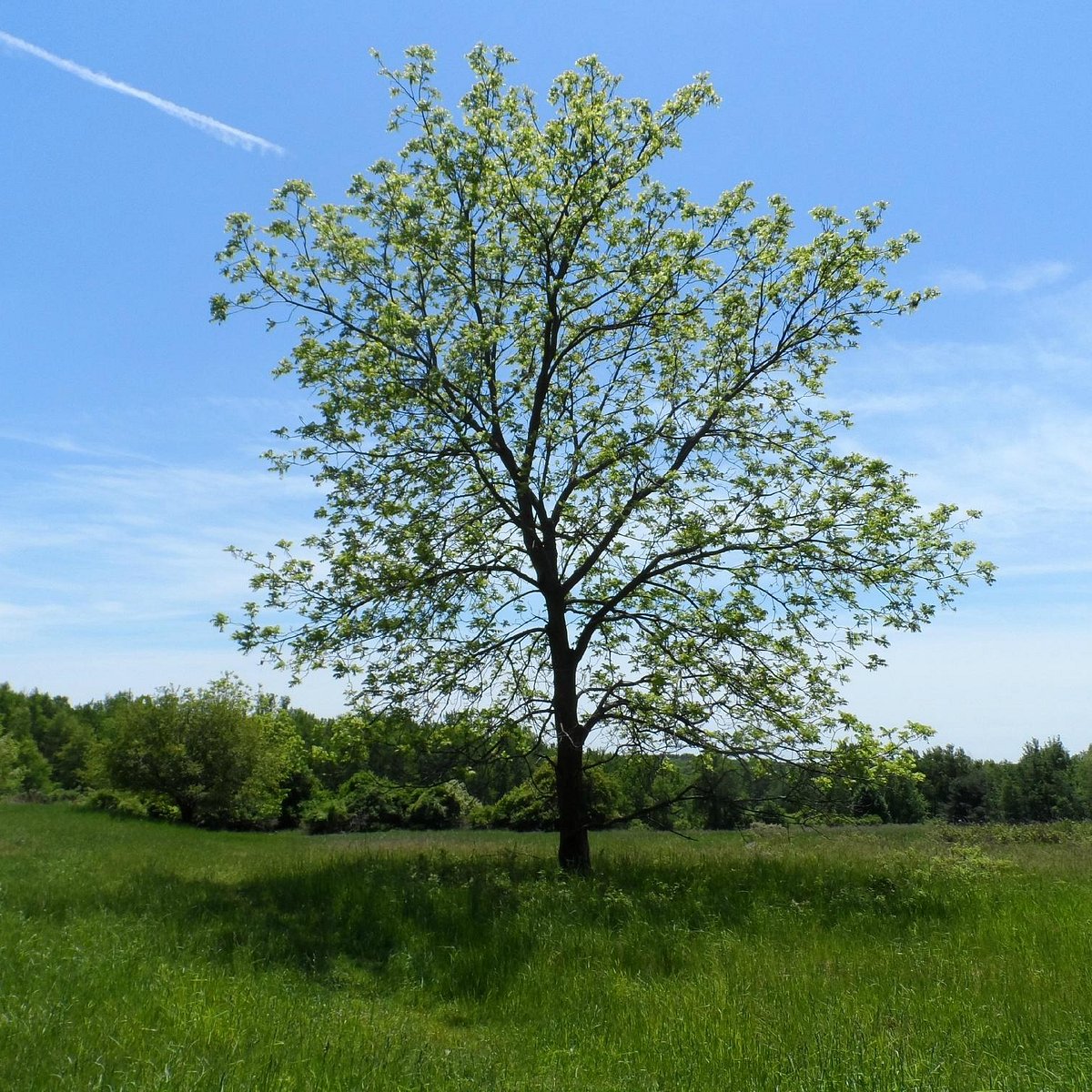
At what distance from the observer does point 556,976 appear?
7836 mm

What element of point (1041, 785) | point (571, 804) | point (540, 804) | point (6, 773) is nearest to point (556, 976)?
point (571, 804)

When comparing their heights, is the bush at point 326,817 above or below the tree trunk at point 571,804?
below

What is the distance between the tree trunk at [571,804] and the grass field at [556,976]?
0.46 metres

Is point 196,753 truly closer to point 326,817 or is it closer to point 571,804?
point 326,817

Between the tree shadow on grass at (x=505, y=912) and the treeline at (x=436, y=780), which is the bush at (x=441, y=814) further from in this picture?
the tree shadow on grass at (x=505, y=912)

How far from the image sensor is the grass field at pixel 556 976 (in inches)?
204

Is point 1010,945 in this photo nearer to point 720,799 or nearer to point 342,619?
point 720,799

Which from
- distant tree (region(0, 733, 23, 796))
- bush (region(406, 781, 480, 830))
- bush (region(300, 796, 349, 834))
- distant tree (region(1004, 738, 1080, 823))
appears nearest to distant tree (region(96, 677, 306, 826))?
bush (region(300, 796, 349, 834))

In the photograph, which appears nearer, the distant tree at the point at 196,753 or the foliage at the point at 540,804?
the foliage at the point at 540,804

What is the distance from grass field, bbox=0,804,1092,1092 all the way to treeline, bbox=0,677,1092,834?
4.16 feet

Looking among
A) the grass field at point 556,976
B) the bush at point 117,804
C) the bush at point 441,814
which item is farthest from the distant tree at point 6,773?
the grass field at point 556,976

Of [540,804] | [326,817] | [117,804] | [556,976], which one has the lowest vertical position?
[326,817]

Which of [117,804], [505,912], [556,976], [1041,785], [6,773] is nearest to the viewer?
[556,976]

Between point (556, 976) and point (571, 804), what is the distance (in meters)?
5.21
